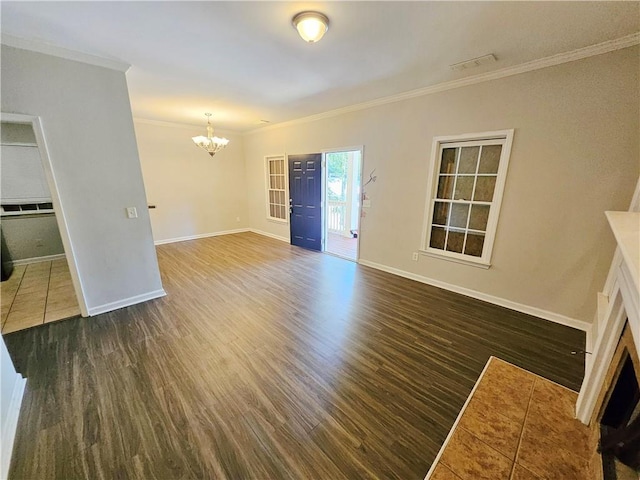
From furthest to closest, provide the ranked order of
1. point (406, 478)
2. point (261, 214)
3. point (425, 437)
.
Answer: point (261, 214)
point (425, 437)
point (406, 478)

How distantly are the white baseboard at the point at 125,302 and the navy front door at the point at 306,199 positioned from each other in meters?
3.01

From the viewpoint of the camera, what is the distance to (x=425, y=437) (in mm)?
1519

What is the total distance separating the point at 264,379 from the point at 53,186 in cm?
282

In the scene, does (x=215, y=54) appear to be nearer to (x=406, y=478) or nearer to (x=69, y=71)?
(x=69, y=71)

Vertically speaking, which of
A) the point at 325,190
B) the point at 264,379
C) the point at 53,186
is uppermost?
the point at 53,186

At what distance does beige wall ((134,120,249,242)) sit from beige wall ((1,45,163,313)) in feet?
10.3

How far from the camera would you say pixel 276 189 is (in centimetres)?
630

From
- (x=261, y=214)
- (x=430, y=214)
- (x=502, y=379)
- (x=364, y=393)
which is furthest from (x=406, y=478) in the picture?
(x=261, y=214)

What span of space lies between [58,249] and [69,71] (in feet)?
12.5

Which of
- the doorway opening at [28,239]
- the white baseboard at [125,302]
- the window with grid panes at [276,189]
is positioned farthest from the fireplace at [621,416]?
the window with grid panes at [276,189]

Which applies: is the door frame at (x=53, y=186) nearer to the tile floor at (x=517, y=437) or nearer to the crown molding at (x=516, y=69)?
the tile floor at (x=517, y=437)

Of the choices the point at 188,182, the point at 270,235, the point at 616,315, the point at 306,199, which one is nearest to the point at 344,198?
the point at 306,199

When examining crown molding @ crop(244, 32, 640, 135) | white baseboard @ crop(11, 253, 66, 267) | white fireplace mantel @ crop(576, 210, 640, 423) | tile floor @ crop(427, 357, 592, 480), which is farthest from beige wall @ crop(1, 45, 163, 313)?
white fireplace mantel @ crop(576, 210, 640, 423)

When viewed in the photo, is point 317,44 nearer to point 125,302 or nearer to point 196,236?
point 125,302
